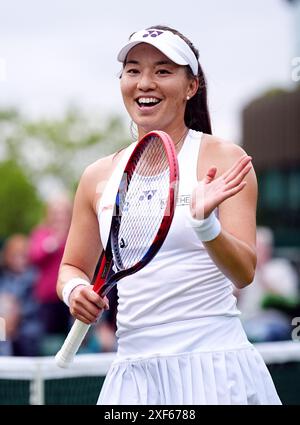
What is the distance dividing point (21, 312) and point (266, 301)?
6.05 feet

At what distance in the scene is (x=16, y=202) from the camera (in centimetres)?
5141

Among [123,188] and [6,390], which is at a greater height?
[123,188]

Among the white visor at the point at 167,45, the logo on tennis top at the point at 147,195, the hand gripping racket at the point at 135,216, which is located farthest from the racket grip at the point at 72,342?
the white visor at the point at 167,45

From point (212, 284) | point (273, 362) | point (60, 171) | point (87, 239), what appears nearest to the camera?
point (212, 284)

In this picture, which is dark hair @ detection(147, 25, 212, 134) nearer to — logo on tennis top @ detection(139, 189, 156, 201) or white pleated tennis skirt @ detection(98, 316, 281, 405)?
logo on tennis top @ detection(139, 189, 156, 201)

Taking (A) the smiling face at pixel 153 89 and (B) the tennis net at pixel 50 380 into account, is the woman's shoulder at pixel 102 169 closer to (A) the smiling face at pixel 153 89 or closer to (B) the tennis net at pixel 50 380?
(A) the smiling face at pixel 153 89

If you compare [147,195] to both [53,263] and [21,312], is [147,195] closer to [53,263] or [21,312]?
[53,263]

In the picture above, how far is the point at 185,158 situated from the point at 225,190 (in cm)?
39

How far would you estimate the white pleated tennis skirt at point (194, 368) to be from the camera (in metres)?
3.53

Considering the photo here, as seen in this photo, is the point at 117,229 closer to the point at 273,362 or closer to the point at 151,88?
the point at 151,88

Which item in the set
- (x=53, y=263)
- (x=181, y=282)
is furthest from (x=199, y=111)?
Answer: (x=53, y=263)

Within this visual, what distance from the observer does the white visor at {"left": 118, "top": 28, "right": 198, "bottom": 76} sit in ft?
11.8

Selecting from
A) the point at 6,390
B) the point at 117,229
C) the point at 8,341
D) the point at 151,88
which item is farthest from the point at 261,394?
the point at 8,341

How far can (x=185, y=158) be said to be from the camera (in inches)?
142
